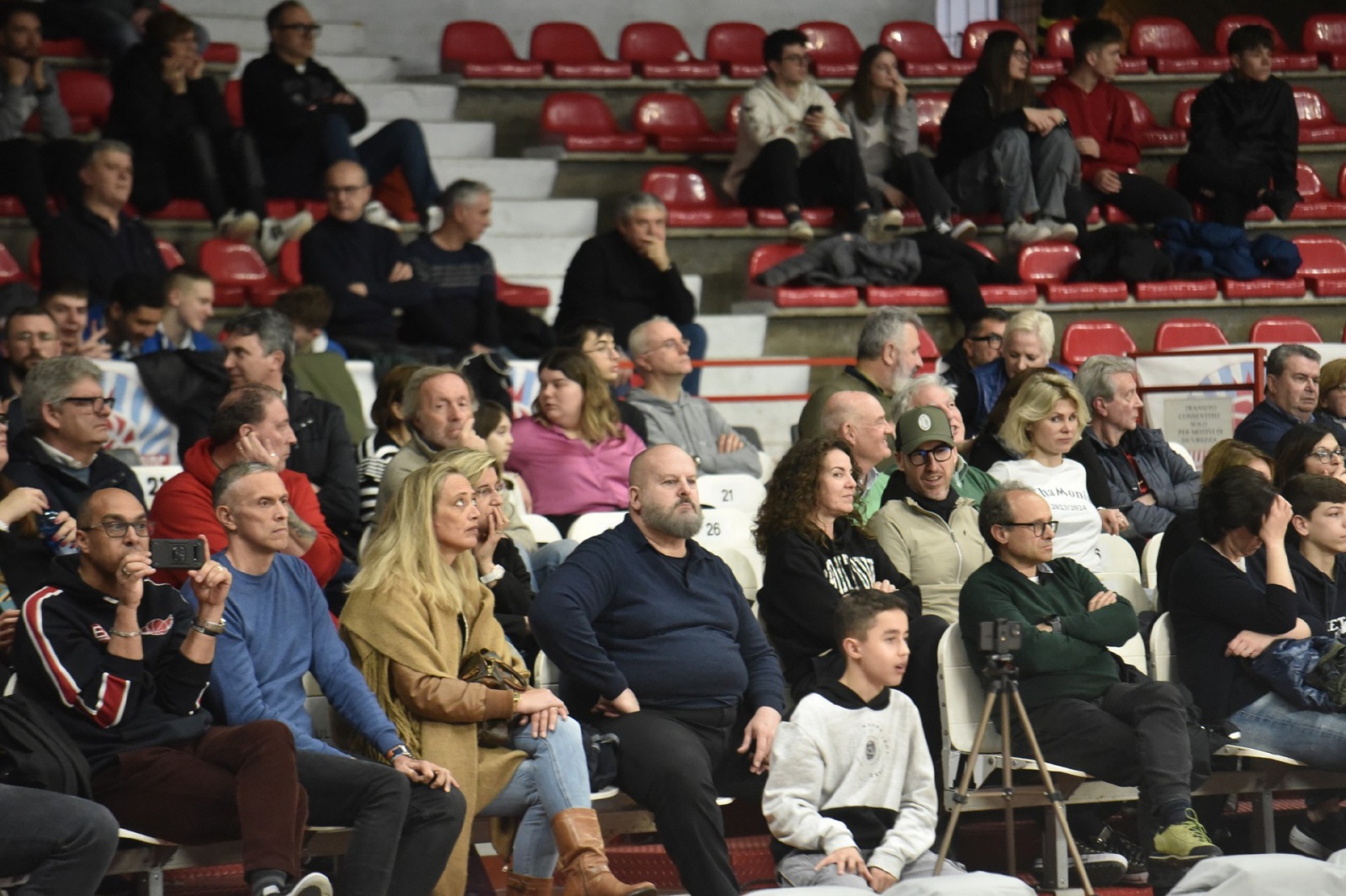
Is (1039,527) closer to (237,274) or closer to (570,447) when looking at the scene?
(570,447)

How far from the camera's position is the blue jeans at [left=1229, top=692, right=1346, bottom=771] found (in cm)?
489

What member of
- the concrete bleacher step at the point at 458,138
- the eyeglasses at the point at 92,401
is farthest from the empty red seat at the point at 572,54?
the eyeglasses at the point at 92,401

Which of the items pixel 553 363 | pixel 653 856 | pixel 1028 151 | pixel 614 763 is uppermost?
pixel 1028 151

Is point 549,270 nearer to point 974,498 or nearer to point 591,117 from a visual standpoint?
point 591,117

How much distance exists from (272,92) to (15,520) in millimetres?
4530

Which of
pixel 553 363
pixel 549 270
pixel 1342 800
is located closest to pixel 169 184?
pixel 549 270

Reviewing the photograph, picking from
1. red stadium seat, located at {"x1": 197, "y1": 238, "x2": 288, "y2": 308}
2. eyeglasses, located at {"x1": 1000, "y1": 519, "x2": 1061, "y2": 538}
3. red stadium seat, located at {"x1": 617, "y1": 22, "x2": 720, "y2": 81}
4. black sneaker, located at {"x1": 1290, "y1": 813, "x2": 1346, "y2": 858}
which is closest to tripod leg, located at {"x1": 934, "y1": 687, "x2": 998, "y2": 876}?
eyeglasses, located at {"x1": 1000, "y1": 519, "x2": 1061, "y2": 538}

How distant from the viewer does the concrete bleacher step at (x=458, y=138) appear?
9.95 metres

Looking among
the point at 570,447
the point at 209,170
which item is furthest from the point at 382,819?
the point at 209,170

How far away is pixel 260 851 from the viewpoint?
3.87 meters

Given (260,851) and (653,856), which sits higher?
(260,851)

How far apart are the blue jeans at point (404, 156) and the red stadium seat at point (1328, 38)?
5.92 m

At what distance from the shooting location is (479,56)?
10406mm

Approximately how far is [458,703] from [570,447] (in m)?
1.89
